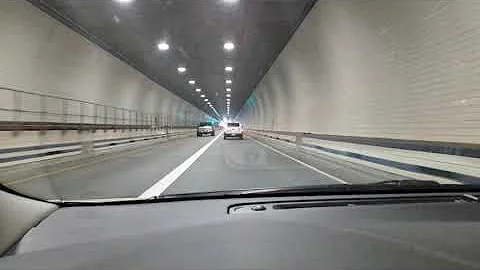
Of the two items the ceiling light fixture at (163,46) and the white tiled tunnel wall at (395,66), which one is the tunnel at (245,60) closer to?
the white tiled tunnel wall at (395,66)

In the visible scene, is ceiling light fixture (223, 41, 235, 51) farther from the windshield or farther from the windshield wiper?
the windshield wiper

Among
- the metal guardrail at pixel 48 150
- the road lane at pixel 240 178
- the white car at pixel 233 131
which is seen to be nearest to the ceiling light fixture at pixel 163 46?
the metal guardrail at pixel 48 150

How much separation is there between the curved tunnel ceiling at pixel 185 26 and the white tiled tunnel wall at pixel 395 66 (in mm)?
1514

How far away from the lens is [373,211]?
3.79 m

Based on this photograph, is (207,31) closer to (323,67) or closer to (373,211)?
(323,67)

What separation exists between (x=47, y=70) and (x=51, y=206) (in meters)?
15.7

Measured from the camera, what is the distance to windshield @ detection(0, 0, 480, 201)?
381 inches

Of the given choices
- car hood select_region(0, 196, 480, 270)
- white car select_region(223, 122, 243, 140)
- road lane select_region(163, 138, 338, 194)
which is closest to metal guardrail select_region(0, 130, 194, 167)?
road lane select_region(163, 138, 338, 194)

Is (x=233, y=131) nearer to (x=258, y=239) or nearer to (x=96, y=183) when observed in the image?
(x=96, y=183)

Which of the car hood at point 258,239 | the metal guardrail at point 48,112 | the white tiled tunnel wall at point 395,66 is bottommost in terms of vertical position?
the car hood at point 258,239

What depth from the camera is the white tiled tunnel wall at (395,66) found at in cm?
949

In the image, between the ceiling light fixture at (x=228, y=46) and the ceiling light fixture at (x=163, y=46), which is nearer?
the ceiling light fixture at (x=163, y=46)

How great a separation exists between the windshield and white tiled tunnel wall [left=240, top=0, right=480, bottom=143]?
0.05m

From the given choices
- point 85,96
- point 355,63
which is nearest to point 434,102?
point 355,63
